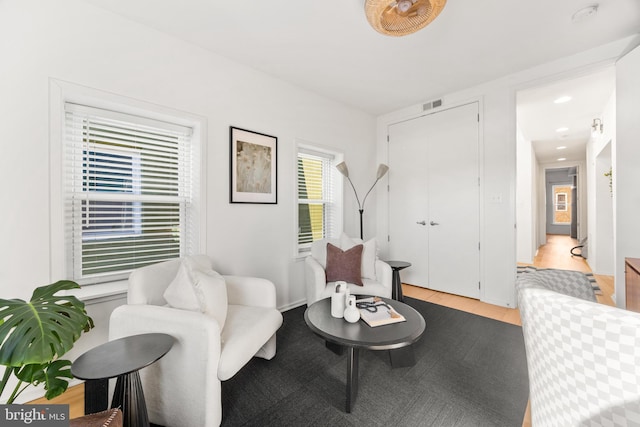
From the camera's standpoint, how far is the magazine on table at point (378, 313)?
1.64 metres

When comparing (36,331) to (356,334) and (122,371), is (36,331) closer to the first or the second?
(122,371)

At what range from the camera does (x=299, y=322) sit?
8.82ft

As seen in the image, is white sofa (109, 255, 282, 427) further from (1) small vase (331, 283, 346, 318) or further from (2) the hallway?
(2) the hallway

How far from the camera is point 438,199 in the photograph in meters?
3.65

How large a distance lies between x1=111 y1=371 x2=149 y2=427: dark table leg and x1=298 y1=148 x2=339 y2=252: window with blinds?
7.33 feet

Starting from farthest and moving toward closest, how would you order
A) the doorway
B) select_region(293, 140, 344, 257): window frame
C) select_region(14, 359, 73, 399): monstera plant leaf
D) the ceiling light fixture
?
the ceiling light fixture
select_region(293, 140, 344, 257): window frame
the doorway
select_region(14, 359, 73, 399): monstera plant leaf

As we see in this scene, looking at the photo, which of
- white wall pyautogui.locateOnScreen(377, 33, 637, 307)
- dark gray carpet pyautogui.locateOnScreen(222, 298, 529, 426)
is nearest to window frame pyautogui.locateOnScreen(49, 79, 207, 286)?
dark gray carpet pyautogui.locateOnScreen(222, 298, 529, 426)

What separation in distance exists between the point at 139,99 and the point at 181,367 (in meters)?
1.95

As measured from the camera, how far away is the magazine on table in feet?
5.40

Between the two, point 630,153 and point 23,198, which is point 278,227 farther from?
point 630,153

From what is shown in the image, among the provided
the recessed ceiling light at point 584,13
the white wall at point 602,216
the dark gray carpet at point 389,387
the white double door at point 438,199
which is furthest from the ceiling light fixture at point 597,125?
the dark gray carpet at point 389,387

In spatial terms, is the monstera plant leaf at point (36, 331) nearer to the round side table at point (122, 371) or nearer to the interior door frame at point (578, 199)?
the round side table at point (122, 371)

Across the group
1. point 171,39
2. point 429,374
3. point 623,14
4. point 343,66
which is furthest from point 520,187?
point 171,39

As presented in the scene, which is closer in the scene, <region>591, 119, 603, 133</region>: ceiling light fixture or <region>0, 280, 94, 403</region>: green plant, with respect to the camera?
<region>0, 280, 94, 403</region>: green plant
